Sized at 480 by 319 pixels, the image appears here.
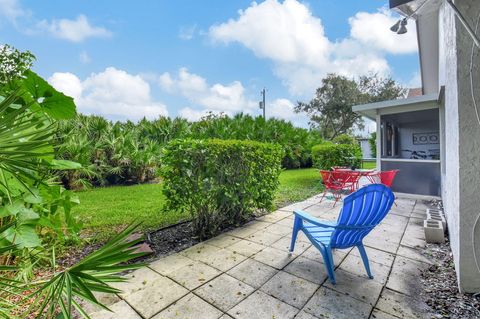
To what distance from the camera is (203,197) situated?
3748 mm

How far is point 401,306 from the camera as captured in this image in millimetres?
2143

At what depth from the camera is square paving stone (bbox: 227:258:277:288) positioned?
8.32 feet

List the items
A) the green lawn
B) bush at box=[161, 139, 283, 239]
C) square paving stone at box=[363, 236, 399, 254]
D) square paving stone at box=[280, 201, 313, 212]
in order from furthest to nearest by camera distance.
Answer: square paving stone at box=[280, 201, 313, 212]
the green lawn
bush at box=[161, 139, 283, 239]
square paving stone at box=[363, 236, 399, 254]

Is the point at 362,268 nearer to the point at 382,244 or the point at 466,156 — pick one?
the point at 382,244

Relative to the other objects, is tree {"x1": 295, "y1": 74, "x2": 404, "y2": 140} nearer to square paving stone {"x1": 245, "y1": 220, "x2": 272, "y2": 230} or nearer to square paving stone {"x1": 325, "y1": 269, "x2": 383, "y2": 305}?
square paving stone {"x1": 245, "y1": 220, "x2": 272, "y2": 230}

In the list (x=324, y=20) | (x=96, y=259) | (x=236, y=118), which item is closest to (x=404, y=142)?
(x=324, y=20)

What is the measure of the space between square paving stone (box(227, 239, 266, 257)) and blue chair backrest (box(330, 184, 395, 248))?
1.13 m

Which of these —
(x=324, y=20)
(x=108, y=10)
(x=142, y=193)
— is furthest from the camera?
(x=324, y=20)

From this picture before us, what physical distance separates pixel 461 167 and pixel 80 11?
337 inches

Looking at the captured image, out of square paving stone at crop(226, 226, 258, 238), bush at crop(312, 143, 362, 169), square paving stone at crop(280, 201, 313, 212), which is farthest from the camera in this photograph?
bush at crop(312, 143, 362, 169)

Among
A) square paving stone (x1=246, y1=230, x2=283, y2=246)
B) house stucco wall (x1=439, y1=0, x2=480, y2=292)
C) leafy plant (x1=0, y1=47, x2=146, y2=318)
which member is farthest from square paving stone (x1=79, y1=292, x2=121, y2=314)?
house stucco wall (x1=439, y1=0, x2=480, y2=292)

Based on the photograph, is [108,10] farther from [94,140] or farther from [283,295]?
[283,295]

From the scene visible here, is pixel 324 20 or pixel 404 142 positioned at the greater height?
pixel 324 20

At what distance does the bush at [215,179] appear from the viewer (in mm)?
3588
